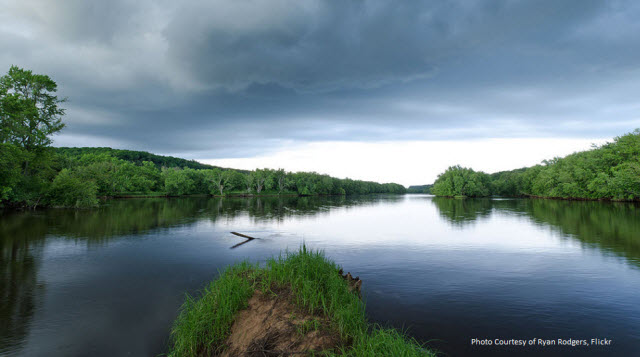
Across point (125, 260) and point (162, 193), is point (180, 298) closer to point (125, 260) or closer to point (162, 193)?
point (125, 260)

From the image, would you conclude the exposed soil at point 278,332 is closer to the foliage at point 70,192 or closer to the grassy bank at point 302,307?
the grassy bank at point 302,307

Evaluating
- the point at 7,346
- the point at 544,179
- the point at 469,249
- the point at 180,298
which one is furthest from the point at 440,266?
the point at 544,179

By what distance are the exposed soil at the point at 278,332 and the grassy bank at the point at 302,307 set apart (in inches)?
8.5

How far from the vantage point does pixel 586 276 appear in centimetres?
1450

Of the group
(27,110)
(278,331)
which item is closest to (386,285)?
(278,331)

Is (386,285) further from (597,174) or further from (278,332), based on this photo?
(597,174)

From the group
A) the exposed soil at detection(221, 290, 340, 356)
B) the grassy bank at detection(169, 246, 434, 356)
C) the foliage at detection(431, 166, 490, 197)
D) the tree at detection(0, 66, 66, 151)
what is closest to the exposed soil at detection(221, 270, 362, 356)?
the exposed soil at detection(221, 290, 340, 356)

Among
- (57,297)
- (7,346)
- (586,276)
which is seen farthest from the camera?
(586,276)

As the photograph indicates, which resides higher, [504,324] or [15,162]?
[15,162]

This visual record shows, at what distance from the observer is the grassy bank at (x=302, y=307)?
6.46 m

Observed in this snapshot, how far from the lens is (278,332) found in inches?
271

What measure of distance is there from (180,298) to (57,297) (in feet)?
16.8

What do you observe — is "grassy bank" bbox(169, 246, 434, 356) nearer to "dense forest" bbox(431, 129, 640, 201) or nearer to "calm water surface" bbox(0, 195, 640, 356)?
"calm water surface" bbox(0, 195, 640, 356)

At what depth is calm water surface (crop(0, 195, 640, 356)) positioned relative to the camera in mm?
8750
